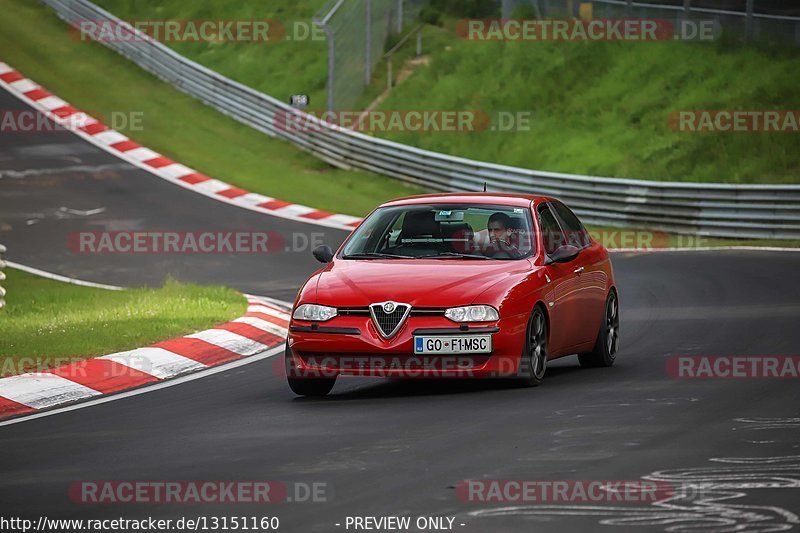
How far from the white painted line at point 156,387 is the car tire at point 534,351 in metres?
2.74

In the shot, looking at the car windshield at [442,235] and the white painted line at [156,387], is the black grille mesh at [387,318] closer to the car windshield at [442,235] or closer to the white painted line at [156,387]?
the car windshield at [442,235]

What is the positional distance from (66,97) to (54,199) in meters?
9.62

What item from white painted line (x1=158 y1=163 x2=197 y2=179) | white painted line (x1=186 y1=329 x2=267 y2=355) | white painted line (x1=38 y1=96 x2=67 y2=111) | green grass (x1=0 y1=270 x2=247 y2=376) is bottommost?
white painted line (x1=186 y1=329 x2=267 y2=355)

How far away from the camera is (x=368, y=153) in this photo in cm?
3331

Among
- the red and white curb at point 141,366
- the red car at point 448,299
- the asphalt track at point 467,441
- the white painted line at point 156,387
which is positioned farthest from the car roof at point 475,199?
the red and white curb at point 141,366

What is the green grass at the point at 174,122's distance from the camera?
1256 inches

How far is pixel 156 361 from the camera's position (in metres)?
12.9

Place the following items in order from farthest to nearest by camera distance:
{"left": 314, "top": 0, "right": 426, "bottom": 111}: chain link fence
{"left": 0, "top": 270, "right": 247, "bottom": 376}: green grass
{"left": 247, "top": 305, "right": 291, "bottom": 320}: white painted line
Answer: {"left": 314, "top": 0, "right": 426, "bottom": 111}: chain link fence → {"left": 247, "top": 305, "right": 291, "bottom": 320}: white painted line → {"left": 0, "top": 270, "right": 247, "bottom": 376}: green grass

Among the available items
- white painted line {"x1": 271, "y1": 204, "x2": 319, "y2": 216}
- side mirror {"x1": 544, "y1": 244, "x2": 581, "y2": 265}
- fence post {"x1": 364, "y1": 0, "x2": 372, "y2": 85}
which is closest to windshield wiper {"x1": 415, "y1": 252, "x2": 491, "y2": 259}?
side mirror {"x1": 544, "y1": 244, "x2": 581, "y2": 265}

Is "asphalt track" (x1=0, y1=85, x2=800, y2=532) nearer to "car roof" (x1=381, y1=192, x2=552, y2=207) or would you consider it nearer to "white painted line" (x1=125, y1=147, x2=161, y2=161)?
"car roof" (x1=381, y1=192, x2=552, y2=207)

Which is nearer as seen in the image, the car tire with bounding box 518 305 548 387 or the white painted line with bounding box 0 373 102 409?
the car tire with bounding box 518 305 548 387

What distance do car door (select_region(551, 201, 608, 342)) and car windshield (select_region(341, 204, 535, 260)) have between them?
0.68 m

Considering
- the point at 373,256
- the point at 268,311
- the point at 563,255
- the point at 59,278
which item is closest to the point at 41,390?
the point at 373,256

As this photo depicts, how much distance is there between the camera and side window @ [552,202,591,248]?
12.8 m
